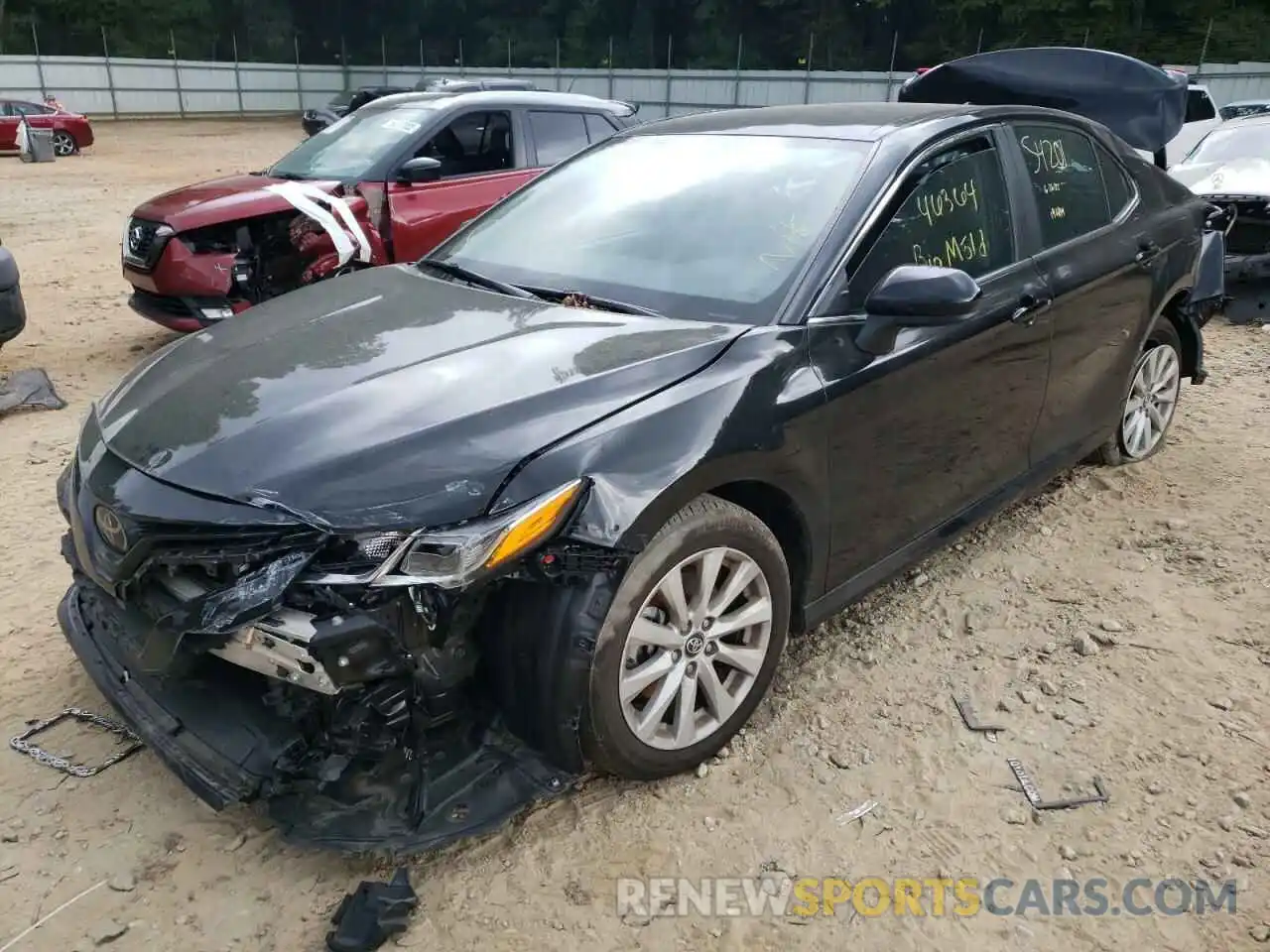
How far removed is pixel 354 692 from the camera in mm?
2145

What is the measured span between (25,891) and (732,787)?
5.55 ft

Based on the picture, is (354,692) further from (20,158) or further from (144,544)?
(20,158)

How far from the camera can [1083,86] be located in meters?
6.16

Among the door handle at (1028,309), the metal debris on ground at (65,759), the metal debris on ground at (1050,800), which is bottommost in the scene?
the metal debris on ground at (65,759)

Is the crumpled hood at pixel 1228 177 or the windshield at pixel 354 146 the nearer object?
the windshield at pixel 354 146

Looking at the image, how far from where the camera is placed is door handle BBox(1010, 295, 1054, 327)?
3.26m

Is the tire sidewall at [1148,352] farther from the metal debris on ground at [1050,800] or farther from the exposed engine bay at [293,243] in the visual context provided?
the exposed engine bay at [293,243]

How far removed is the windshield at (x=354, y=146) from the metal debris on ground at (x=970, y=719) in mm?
5268

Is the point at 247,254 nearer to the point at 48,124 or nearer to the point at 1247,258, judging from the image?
the point at 1247,258

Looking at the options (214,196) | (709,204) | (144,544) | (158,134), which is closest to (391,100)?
(214,196)

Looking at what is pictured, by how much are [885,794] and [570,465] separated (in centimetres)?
125

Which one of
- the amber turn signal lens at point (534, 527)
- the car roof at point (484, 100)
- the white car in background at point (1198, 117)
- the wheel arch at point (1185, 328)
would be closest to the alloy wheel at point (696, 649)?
the amber turn signal lens at point (534, 527)

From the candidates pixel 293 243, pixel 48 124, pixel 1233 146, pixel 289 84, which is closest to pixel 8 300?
pixel 293 243

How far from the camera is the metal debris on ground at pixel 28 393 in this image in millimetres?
5375
